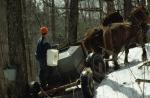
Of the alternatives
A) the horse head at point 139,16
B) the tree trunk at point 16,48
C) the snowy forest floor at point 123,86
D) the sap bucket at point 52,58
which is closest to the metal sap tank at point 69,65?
the sap bucket at point 52,58

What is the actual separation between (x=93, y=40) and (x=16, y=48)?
2.65 meters

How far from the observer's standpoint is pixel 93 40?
445 inches

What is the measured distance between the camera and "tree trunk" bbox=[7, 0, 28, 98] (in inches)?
369

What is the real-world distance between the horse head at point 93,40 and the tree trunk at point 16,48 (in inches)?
84.9

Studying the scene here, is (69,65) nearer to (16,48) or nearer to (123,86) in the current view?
(16,48)

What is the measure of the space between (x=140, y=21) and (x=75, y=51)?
125 inches

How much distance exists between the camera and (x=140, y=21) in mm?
12023

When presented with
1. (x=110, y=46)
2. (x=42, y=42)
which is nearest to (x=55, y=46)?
(x=42, y=42)

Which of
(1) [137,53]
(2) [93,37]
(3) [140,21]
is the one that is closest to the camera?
(2) [93,37]

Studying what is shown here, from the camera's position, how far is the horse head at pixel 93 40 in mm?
11141

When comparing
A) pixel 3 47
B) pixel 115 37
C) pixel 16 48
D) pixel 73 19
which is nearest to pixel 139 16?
pixel 115 37

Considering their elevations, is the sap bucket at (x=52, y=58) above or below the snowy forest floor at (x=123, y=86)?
above

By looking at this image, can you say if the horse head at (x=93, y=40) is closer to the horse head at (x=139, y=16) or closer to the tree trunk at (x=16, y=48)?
the horse head at (x=139, y=16)

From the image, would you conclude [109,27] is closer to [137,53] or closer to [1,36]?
[137,53]
